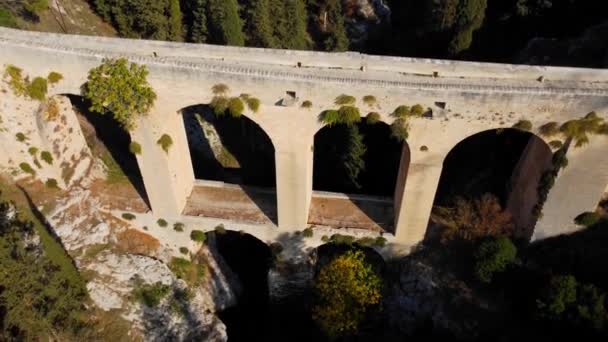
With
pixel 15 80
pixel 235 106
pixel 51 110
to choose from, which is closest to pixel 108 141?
pixel 51 110

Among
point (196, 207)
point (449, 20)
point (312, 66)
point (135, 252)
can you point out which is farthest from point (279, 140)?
point (449, 20)

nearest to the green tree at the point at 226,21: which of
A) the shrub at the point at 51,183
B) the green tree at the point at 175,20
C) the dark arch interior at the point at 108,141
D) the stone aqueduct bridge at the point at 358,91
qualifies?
the green tree at the point at 175,20

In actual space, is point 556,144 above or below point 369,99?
below

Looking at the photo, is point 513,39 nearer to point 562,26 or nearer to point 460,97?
point 562,26

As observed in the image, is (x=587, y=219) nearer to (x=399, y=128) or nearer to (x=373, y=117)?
(x=399, y=128)

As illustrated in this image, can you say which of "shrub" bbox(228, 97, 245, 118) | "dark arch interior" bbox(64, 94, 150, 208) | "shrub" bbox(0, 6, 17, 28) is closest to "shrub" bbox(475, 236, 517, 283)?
"shrub" bbox(228, 97, 245, 118)

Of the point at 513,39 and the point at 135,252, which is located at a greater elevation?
the point at 513,39

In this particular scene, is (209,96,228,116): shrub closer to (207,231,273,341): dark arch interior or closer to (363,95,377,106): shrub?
(363,95,377,106): shrub
